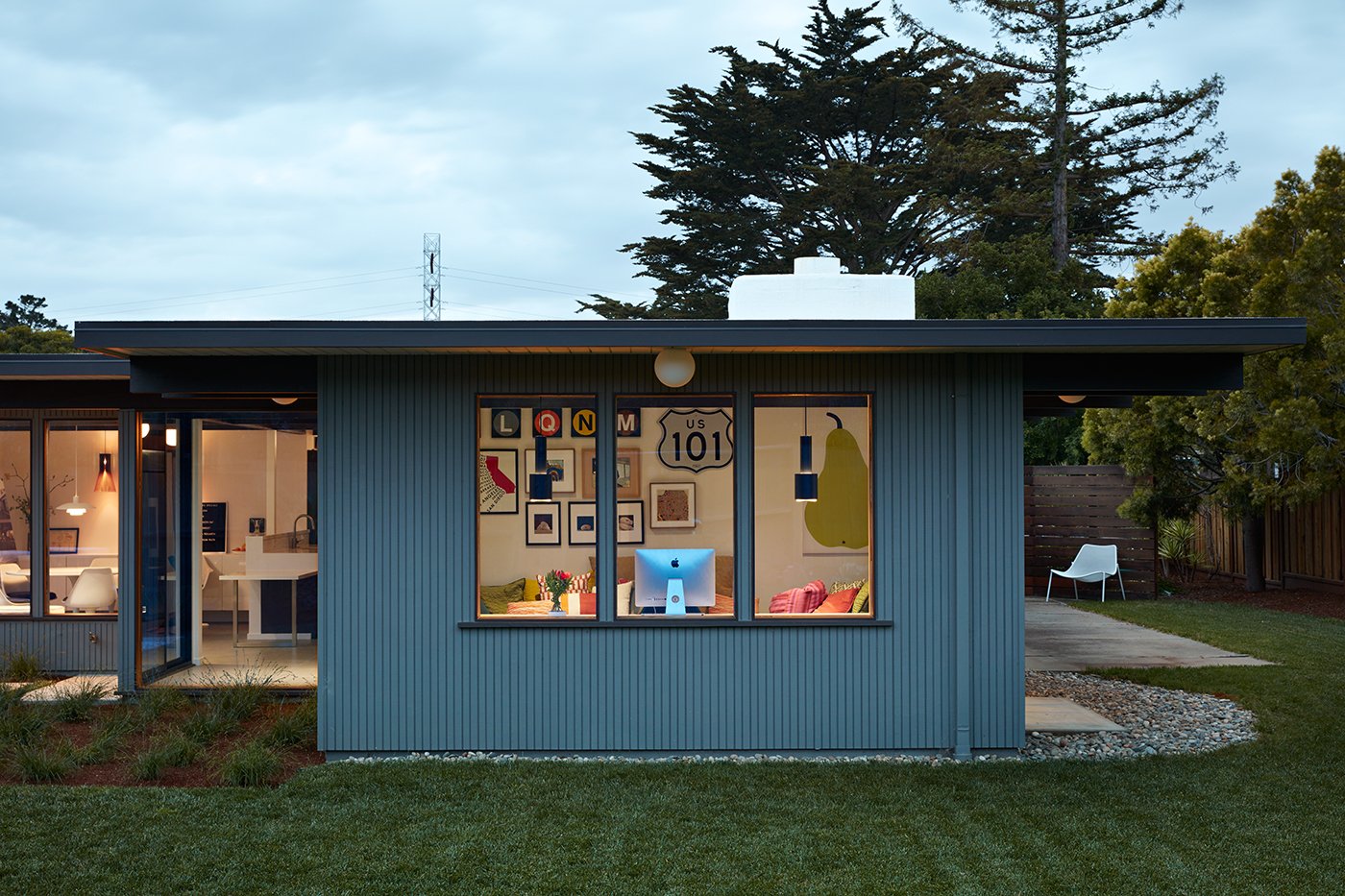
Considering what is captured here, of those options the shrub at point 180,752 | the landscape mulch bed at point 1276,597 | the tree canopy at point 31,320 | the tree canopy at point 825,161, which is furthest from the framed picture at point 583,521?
the tree canopy at point 31,320

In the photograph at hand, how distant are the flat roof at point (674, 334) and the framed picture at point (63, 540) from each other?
4.04 meters

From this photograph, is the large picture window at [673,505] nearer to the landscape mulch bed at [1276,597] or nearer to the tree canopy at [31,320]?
the landscape mulch bed at [1276,597]

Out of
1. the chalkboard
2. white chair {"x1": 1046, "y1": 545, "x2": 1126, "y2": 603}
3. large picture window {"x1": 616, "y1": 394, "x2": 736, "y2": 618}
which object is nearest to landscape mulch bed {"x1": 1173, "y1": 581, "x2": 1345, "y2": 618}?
white chair {"x1": 1046, "y1": 545, "x2": 1126, "y2": 603}

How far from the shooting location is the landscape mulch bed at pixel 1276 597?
46.1ft

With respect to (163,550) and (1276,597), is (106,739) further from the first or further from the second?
(1276,597)

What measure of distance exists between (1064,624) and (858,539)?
7.34 meters

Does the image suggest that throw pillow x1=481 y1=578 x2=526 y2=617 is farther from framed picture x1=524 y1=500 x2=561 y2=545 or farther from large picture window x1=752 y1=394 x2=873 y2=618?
large picture window x1=752 y1=394 x2=873 y2=618

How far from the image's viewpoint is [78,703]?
7.85 meters

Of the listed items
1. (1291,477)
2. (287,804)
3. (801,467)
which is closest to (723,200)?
(1291,477)

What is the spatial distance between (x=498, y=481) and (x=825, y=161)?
20.0m

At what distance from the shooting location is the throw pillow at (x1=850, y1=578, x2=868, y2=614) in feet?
23.1

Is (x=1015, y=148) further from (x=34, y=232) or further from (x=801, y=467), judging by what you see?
(x=34, y=232)

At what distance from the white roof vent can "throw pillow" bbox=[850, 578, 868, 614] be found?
1.77 metres

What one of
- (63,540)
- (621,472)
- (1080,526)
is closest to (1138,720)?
(621,472)
